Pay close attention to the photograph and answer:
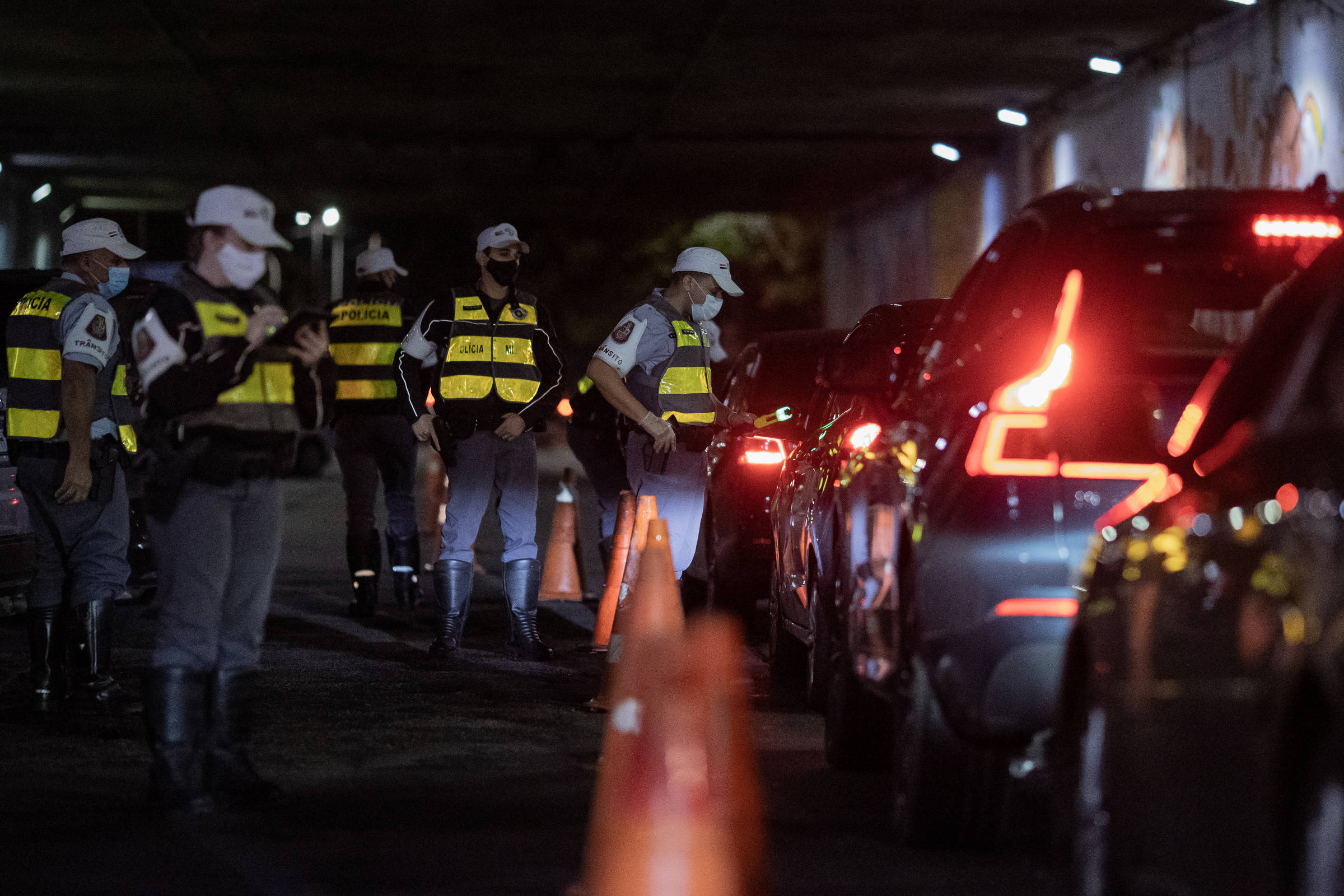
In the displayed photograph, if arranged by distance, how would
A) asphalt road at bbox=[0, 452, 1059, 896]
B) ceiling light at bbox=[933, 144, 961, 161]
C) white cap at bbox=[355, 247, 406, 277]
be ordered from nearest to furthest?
asphalt road at bbox=[0, 452, 1059, 896] → white cap at bbox=[355, 247, 406, 277] → ceiling light at bbox=[933, 144, 961, 161]

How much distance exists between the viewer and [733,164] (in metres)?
32.2

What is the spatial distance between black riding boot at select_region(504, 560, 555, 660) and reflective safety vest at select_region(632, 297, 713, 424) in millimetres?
1156

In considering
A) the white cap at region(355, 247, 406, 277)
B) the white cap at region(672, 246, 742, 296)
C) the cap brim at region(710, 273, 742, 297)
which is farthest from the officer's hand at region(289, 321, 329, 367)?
the white cap at region(355, 247, 406, 277)

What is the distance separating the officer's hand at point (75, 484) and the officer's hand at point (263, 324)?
2074 millimetres

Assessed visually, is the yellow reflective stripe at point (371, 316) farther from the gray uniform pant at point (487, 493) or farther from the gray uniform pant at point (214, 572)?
the gray uniform pant at point (214, 572)

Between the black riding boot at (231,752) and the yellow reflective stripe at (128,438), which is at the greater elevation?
the yellow reflective stripe at (128,438)

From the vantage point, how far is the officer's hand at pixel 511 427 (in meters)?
9.87

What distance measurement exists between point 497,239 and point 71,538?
258cm

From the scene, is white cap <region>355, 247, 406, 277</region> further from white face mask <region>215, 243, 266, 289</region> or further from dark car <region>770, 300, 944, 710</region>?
white face mask <region>215, 243, 266, 289</region>

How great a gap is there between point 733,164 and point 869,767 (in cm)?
2566

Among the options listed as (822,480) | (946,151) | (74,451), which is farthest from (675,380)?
(946,151)

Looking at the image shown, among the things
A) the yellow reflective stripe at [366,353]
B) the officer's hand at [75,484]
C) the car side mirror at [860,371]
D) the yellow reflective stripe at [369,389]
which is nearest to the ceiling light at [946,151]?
the yellow reflective stripe at [366,353]

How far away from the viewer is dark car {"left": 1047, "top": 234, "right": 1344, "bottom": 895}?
10.8 ft

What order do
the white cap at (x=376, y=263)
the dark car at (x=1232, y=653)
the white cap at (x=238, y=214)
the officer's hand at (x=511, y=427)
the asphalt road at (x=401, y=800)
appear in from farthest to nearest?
the white cap at (x=376, y=263), the officer's hand at (x=511, y=427), the white cap at (x=238, y=214), the asphalt road at (x=401, y=800), the dark car at (x=1232, y=653)
